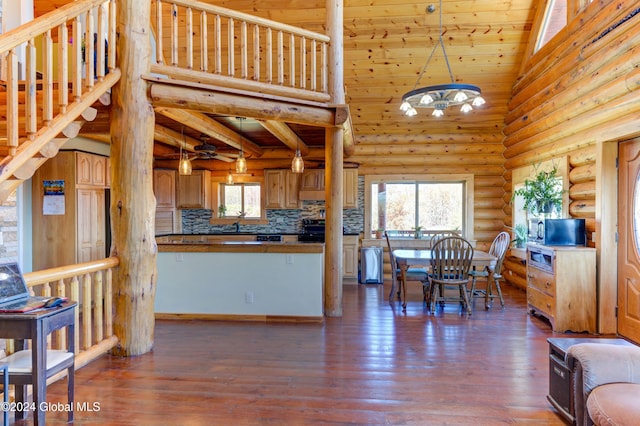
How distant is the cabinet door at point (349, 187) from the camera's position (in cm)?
704

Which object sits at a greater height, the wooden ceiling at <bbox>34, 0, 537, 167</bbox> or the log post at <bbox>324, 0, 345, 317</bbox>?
the wooden ceiling at <bbox>34, 0, 537, 167</bbox>

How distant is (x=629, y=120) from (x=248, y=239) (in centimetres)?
601

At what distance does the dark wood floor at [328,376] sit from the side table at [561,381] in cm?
9

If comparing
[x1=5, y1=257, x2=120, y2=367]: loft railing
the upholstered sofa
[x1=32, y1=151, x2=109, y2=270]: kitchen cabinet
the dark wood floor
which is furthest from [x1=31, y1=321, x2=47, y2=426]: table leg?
[x1=32, y1=151, x2=109, y2=270]: kitchen cabinet

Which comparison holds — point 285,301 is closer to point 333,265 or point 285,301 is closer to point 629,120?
point 333,265

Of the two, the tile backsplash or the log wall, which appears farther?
the tile backsplash

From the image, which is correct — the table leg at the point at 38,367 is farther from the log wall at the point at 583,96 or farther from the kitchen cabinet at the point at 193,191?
the kitchen cabinet at the point at 193,191

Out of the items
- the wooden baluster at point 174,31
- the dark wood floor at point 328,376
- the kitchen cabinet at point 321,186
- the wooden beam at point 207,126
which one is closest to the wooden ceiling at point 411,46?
the wooden beam at point 207,126

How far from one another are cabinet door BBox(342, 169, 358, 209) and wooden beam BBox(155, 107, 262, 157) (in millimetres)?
1897

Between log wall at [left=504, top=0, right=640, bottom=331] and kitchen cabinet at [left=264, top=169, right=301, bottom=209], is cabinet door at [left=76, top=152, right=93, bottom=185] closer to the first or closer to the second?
kitchen cabinet at [left=264, top=169, right=301, bottom=209]

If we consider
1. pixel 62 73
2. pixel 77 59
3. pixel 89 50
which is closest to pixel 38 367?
pixel 62 73

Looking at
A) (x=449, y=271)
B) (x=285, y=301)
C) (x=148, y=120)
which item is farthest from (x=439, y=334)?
(x=148, y=120)

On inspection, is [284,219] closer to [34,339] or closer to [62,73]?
[62,73]

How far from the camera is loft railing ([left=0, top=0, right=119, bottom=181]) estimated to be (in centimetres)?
240
